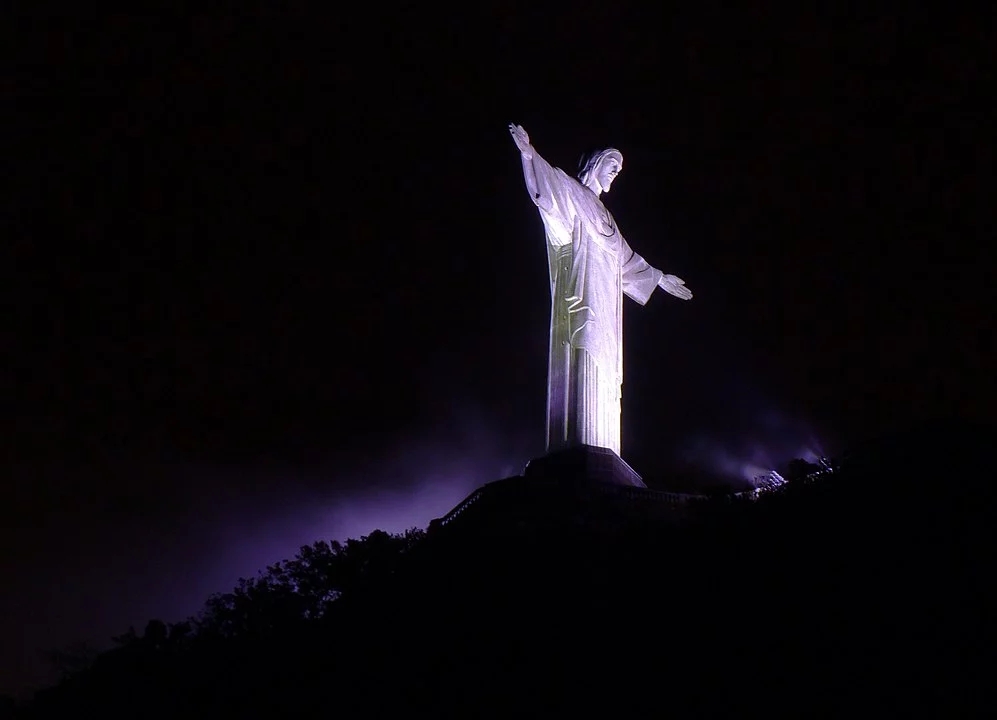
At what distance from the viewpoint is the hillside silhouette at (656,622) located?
7207 millimetres

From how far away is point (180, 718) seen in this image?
31.0 feet

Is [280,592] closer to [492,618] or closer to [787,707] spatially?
[492,618]

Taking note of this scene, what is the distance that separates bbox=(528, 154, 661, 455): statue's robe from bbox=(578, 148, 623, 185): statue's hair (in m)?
0.74

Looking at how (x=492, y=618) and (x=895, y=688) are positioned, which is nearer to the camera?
(x=895, y=688)

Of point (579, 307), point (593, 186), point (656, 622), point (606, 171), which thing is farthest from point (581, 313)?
point (656, 622)

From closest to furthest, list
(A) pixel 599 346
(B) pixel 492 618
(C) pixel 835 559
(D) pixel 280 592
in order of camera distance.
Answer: (C) pixel 835 559
(B) pixel 492 618
(A) pixel 599 346
(D) pixel 280 592

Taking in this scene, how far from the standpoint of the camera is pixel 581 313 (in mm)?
15078

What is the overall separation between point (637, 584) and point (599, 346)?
6355 millimetres

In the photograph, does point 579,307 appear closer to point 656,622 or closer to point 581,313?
point 581,313

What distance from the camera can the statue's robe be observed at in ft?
47.5

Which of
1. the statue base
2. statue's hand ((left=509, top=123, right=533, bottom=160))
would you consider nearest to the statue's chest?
statue's hand ((left=509, top=123, right=533, bottom=160))

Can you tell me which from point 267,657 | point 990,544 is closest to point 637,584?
point 990,544

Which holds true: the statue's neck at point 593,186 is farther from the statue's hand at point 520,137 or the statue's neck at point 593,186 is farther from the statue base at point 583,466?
the statue base at point 583,466

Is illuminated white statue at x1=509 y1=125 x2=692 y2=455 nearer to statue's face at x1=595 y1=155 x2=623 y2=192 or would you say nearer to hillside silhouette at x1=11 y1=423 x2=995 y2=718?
statue's face at x1=595 y1=155 x2=623 y2=192
